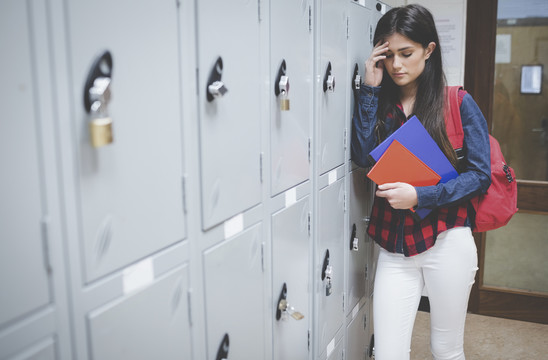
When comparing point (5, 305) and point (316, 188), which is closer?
point (5, 305)

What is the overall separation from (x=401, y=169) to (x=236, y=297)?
31.0 inches

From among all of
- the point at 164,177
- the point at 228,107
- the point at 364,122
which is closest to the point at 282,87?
the point at 228,107

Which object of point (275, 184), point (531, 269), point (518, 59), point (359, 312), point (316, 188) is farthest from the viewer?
point (531, 269)

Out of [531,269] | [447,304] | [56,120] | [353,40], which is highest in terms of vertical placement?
[353,40]

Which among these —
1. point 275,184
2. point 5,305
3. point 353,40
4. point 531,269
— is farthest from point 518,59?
point 5,305

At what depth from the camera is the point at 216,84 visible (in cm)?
97

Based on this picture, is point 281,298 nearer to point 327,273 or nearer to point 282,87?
point 327,273

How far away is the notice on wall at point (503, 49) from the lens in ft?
9.39

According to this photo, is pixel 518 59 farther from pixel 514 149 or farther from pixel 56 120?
pixel 56 120

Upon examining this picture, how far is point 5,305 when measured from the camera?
0.60 metres

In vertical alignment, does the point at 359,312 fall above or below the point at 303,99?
below

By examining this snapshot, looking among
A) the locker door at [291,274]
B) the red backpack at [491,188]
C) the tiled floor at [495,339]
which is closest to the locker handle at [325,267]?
the locker door at [291,274]

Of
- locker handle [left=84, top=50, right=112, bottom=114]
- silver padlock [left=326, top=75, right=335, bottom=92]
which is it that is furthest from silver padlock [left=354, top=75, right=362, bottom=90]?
locker handle [left=84, top=50, right=112, bottom=114]

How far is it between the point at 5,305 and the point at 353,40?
158 cm
